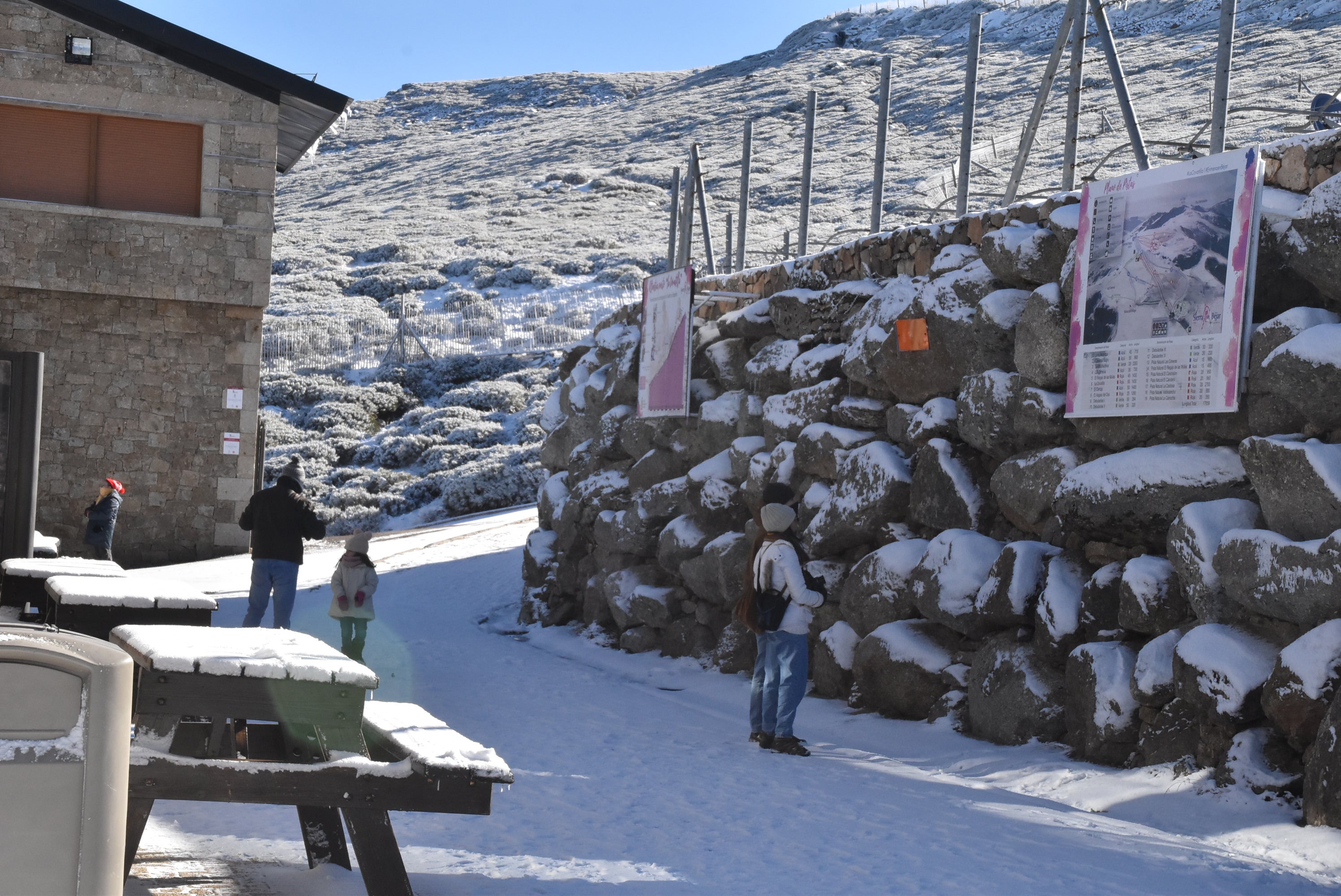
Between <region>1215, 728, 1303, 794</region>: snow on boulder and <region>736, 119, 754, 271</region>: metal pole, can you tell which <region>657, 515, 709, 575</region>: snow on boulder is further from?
<region>1215, 728, 1303, 794</region>: snow on boulder

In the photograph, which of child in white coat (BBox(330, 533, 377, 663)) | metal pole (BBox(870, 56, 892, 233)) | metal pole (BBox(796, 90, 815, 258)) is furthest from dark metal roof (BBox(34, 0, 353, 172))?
child in white coat (BBox(330, 533, 377, 663))

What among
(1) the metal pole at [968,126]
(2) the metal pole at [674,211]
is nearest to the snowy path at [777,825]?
(1) the metal pole at [968,126]

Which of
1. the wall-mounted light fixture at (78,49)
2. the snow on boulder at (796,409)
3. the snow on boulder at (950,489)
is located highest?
the wall-mounted light fixture at (78,49)

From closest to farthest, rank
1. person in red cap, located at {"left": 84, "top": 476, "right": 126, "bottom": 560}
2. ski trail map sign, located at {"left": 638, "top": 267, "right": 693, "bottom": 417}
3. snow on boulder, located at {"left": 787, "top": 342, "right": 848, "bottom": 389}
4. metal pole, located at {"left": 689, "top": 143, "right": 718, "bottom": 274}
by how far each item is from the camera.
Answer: snow on boulder, located at {"left": 787, "top": 342, "right": 848, "bottom": 389} < ski trail map sign, located at {"left": 638, "top": 267, "right": 693, "bottom": 417} < person in red cap, located at {"left": 84, "top": 476, "right": 126, "bottom": 560} < metal pole, located at {"left": 689, "top": 143, "right": 718, "bottom": 274}

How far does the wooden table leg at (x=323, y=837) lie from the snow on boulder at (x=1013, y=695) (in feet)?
12.9

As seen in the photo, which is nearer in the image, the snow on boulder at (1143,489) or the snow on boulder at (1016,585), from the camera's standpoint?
the snow on boulder at (1143,489)

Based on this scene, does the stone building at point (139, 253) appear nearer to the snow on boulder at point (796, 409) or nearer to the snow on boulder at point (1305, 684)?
the snow on boulder at point (796, 409)

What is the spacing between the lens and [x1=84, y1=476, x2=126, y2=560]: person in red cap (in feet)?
42.2

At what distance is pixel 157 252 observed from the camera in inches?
626

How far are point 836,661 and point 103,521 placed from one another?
860 cm

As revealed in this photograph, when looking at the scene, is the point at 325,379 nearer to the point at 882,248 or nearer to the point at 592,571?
the point at 592,571

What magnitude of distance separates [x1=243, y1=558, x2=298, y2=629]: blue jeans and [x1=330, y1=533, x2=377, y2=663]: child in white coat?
28.0 inches

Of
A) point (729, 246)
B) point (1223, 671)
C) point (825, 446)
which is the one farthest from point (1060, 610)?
point (729, 246)

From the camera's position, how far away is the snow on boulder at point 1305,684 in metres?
5.02
